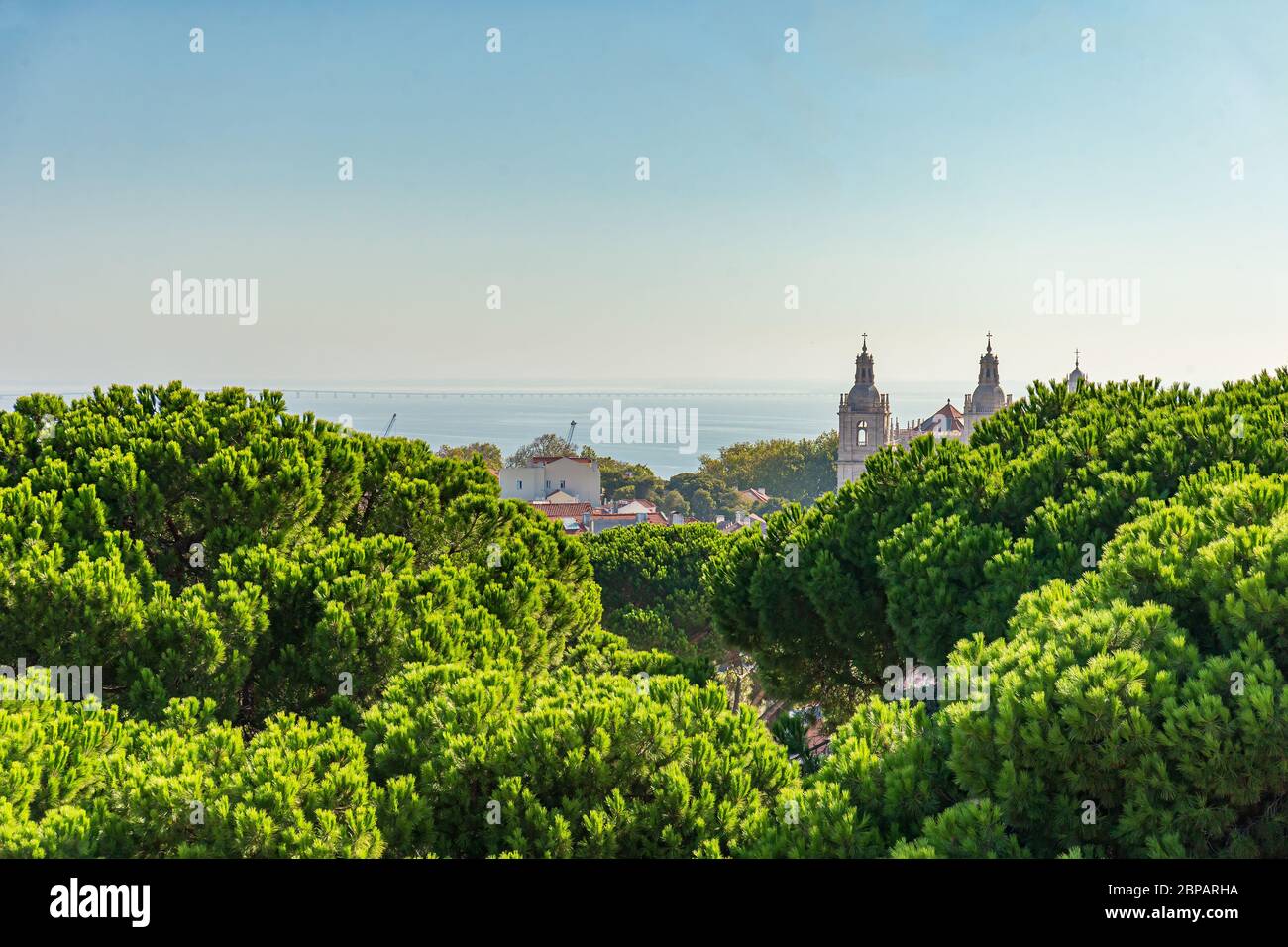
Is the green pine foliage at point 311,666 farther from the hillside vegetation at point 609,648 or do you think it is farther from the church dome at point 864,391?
the church dome at point 864,391

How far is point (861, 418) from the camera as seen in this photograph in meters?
84.9

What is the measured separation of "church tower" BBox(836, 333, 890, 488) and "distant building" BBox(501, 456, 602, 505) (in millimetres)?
21692

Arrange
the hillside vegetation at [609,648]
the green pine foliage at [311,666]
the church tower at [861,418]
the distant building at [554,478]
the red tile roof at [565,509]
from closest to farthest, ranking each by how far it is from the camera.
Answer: the hillside vegetation at [609,648] < the green pine foliage at [311,666] < the red tile roof at [565,509] < the distant building at [554,478] < the church tower at [861,418]

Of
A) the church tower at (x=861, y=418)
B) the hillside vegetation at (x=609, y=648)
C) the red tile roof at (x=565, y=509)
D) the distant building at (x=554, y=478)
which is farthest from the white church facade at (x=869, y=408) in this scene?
the hillside vegetation at (x=609, y=648)

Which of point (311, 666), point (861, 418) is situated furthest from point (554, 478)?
point (311, 666)

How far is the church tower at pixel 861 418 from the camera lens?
8456cm

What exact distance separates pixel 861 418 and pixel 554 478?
86.9 ft

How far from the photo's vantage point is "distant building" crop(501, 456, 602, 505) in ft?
261

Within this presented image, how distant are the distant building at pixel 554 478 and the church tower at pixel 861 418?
21692 millimetres

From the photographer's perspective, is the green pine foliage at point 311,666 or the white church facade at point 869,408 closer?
the green pine foliage at point 311,666

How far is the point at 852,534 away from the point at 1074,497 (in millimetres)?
2848

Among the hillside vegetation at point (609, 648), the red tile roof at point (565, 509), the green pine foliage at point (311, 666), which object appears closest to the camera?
the hillside vegetation at point (609, 648)

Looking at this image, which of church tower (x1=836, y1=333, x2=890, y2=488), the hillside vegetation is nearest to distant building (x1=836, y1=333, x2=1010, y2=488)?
church tower (x1=836, y1=333, x2=890, y2=488)
